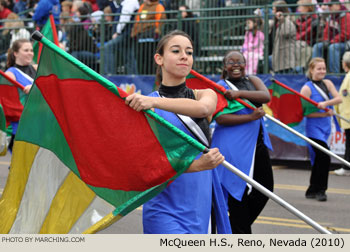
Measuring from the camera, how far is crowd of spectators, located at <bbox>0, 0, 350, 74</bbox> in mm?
12328

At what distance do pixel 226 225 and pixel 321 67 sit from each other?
533cm

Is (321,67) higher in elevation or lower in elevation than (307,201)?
higher

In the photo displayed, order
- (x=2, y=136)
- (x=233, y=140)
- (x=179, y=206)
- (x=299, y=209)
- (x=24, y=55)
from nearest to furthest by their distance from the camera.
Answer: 1. (x=179, y=206)
2. (x=233, y=140)
3. (x=2, y=136)
4. (x=299, y=209)
5. (x=24, y=55)

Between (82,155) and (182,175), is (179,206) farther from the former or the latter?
(82,155)

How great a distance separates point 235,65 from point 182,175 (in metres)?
2.51

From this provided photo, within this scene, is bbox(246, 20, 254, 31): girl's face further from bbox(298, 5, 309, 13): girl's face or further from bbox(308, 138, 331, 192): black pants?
bbox(308, 138, 331, 192): black pants

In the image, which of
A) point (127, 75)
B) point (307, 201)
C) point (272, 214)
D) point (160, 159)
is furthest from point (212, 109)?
point (127, 75)

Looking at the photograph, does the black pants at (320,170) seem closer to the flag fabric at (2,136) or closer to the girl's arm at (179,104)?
the flag fabric at (2,136)

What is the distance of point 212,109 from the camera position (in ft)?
13.6

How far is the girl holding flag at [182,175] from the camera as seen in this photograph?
4070mm

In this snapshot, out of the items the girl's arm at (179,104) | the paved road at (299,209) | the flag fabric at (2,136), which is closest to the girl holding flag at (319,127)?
the paved road at (299,209)

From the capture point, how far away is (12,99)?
8.38 meters

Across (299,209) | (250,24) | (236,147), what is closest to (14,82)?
(236,147)
